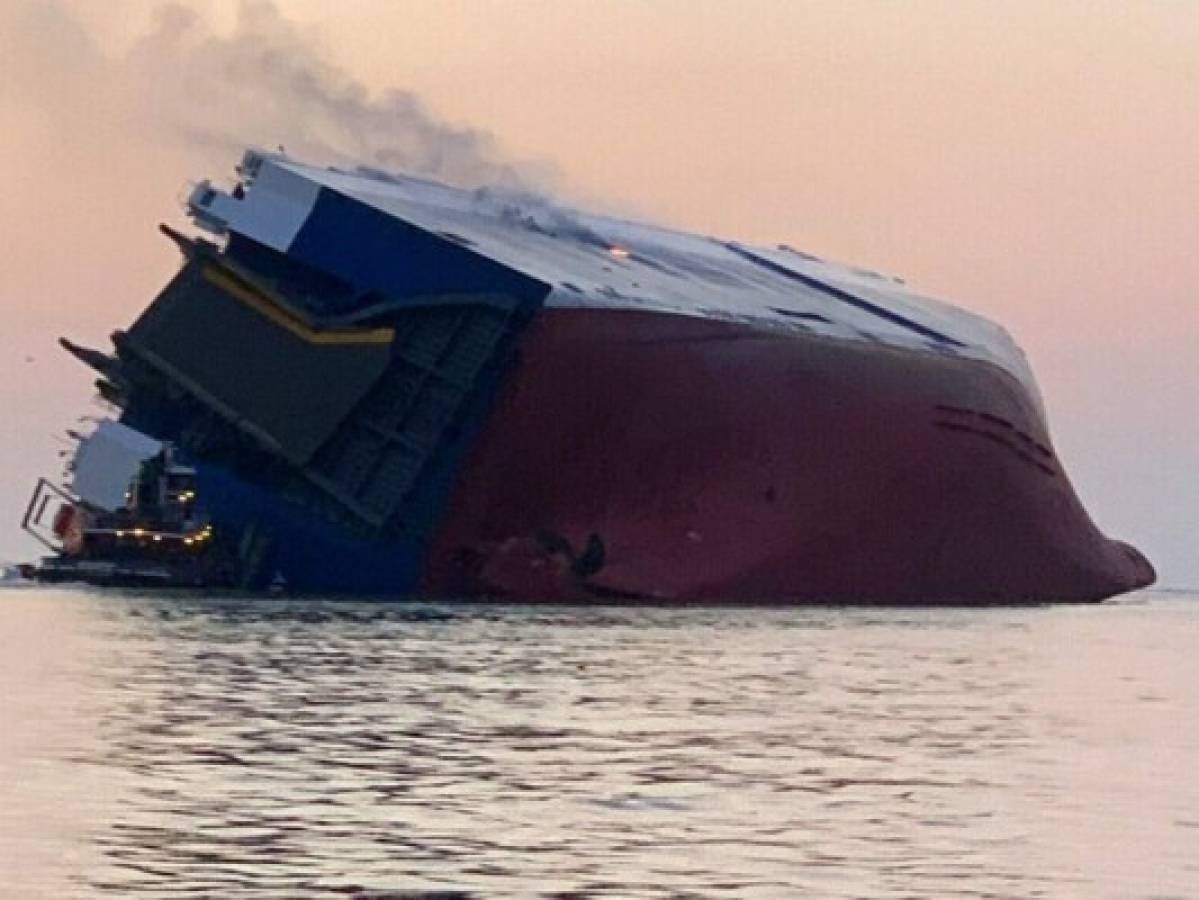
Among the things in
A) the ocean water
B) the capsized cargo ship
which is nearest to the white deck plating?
the capsized cargo ship

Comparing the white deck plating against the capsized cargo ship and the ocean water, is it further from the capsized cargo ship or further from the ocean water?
the ocean water

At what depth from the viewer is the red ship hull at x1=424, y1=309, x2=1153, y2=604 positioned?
7538cm

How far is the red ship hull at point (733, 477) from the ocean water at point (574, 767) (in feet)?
41.7

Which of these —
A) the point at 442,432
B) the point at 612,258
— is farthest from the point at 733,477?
the point at 612,258

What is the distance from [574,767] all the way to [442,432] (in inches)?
1557

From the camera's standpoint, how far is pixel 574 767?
112 ft

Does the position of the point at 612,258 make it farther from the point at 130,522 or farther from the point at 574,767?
the point at 574,767

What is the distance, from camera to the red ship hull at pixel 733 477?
75.4 meters

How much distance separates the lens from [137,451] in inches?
3000

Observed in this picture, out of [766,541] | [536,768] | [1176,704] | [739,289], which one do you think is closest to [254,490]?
[766,541]

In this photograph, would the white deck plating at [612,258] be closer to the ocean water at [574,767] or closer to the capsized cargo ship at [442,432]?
the capsized cargo ship at [442,432]

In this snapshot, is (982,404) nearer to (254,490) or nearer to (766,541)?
(766,541)

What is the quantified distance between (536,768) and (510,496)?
41229 millimetres

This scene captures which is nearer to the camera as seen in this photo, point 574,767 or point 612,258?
point 574,767
